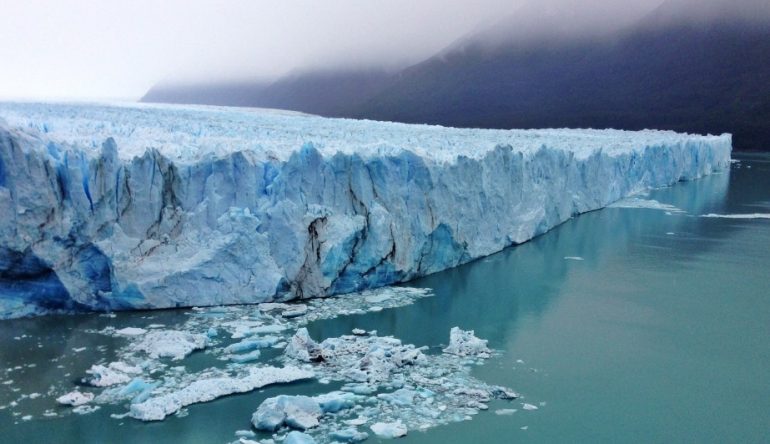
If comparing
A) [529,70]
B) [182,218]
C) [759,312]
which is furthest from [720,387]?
[529,70]

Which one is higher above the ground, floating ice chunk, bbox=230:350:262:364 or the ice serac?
the ice serac

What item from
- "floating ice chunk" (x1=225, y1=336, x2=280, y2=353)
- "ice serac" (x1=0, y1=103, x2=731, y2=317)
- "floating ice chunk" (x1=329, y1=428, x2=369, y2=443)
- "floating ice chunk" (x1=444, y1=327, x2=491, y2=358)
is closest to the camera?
"floating ice chunk" (x1=329, y1=428, x2=369, y2=443)

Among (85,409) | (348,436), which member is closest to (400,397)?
(348,436)

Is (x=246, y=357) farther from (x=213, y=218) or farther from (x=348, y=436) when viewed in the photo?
(x=213, y=218)

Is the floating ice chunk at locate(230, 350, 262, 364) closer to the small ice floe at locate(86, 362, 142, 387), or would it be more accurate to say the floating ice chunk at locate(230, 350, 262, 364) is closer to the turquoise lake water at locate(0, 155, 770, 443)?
the turquoise lake water at locate(0, 155, 770, 443)

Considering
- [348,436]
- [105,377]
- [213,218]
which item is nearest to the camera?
[348,436]

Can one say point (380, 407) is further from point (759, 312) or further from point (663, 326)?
point (759, 312)

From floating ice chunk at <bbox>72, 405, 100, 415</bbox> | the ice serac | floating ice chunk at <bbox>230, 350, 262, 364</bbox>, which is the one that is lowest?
floating ice chunk at <bbox>72, 405, 100, 415</bbox>

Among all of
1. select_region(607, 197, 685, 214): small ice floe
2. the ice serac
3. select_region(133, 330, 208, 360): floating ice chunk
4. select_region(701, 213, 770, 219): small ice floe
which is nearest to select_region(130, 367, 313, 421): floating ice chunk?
select_region(133, 330, 208, 360): floating ice chunk
